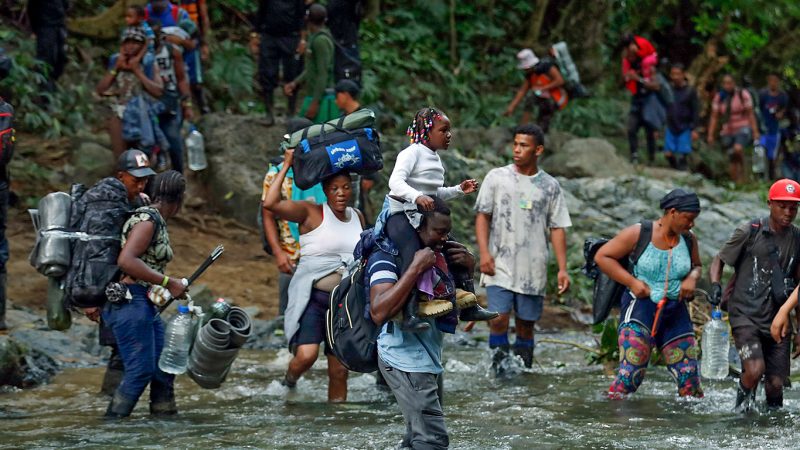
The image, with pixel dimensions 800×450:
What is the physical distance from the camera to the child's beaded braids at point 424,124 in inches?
304

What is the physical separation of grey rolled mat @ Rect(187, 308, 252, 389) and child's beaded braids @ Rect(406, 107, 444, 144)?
6.05 ft

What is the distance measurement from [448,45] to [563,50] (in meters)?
4.05

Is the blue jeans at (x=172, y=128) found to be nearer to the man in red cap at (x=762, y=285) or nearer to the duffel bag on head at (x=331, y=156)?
the duffel bag on head at (x=331, y=156)

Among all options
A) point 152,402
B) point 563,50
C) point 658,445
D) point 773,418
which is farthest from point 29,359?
point 563,50

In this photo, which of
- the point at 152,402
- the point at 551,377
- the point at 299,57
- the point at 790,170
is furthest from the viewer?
the point at 790,170

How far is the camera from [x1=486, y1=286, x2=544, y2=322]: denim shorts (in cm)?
1038

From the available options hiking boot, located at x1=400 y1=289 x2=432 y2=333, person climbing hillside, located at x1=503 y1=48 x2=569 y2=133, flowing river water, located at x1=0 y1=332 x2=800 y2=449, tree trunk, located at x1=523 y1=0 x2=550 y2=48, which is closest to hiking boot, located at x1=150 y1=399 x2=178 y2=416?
flowing river water, located at x1=0 y1=332 x2=800 y2=449

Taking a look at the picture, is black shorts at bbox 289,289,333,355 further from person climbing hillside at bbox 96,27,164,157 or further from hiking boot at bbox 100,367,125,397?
person climbing hillside at bbox 96,27,164,157

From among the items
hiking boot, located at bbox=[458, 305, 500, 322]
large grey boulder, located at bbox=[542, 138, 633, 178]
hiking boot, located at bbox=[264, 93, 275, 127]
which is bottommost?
large grey boulder, located at bbox=[542, 138, 633, 178]

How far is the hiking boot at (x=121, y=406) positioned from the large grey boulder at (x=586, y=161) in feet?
39.3

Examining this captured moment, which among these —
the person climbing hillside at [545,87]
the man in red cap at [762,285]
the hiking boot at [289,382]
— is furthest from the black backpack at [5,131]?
the person climbing hillside at [545,87]

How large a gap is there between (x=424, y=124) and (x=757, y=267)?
9.10ft

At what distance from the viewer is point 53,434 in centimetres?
802

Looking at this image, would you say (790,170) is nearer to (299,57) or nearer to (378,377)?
(299,57)
